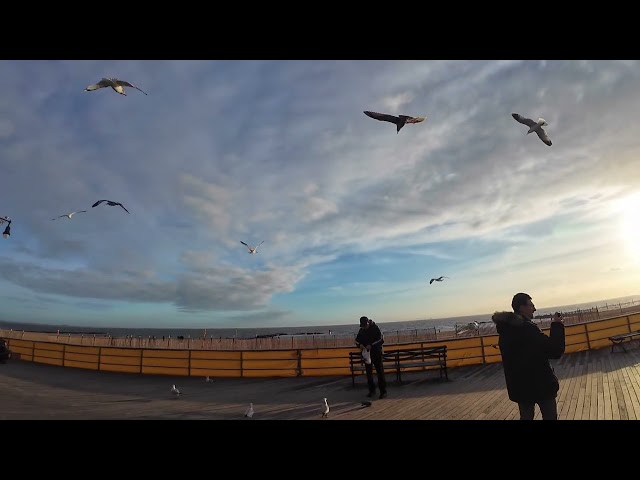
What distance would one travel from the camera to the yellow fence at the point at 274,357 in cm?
1129

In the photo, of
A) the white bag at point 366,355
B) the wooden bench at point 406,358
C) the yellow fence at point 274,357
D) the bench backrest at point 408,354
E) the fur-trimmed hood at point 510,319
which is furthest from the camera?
the yellow fence at point 274,357

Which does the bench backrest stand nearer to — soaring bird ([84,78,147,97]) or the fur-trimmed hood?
the fur-trimmed hood

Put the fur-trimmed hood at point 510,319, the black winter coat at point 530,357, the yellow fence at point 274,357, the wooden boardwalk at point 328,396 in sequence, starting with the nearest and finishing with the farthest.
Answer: the black winter coat at point 530,357
the fur-trimmed hood at point 510,319
the wooden boardwalk at point 328,396
the yellow fence at point 274,357

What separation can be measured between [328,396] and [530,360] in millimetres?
5661

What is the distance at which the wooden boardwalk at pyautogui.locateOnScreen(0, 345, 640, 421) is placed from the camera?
20.7 feet

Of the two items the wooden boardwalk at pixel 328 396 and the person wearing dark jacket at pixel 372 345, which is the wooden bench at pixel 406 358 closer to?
the wooden boardwalk at pixel 328 396

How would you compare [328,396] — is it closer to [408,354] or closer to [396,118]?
[408,354]

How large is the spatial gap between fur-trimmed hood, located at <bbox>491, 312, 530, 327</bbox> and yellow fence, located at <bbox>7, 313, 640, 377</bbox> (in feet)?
23.4

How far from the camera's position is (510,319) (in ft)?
11.7

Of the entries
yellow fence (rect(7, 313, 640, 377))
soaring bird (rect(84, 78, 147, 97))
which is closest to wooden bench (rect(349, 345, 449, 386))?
yellow fence (rect(7, 313, 640, 377))

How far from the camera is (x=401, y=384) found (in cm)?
899

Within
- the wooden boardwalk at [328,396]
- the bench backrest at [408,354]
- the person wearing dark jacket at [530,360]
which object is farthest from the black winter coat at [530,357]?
the bench backrest at [408,354]
